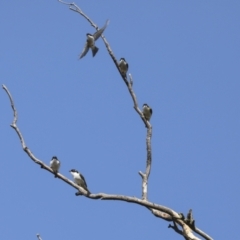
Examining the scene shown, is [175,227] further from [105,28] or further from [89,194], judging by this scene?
[105,28]

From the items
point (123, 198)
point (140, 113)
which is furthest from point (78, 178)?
point (123, 198)

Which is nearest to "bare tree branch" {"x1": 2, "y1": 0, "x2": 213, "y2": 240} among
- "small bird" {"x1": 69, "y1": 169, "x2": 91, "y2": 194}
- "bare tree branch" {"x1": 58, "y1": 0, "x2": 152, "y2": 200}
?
"bare tree branch" {"x1": 58, "y1": 0, "x2": 152, "y2": 200}

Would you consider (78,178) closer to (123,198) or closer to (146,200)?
(146,200)

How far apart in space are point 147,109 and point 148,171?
20.4ft

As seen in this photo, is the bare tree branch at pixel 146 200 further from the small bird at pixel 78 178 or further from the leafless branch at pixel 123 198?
the small bird at pixel 78 178

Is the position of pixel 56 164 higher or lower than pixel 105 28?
lower

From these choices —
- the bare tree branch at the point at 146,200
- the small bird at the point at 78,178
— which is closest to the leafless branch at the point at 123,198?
the bare tree branch at the point at 146,200

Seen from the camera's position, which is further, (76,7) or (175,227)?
(76,7)

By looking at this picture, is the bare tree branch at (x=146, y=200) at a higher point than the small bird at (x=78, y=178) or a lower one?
lower

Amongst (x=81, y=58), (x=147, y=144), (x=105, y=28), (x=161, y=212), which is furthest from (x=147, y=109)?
(x=161, y=212)

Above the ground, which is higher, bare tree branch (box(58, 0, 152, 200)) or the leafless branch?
bare tree branch (box(58, 0, 152, 200))

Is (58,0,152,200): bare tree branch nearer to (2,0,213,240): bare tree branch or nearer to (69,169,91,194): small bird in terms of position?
(2,0,213,240): bare tree branch

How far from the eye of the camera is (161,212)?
8164mm

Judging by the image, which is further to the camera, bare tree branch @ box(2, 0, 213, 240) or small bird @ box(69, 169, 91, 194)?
small bird @ box(69, 169, 91, 194)
